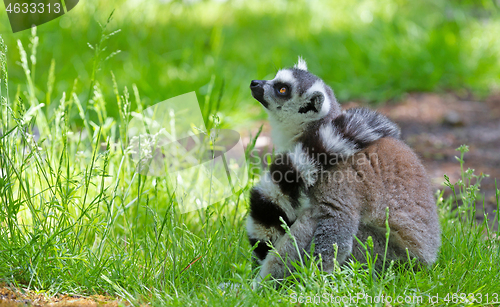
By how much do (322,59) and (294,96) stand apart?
358 centimetres

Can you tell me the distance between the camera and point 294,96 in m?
2.32

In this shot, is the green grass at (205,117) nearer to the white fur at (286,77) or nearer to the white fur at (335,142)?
the white fur at (335,142)

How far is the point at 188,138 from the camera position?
3.67 metres

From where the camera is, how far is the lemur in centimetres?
193

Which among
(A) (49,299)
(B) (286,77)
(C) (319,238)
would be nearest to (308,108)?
(B) (286,77)

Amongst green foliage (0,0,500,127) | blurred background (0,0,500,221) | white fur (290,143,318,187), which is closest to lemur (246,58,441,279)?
white fur (290,143,318,187)

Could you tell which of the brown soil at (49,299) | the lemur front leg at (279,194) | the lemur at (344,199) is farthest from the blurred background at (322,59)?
the brown soil at (49,299)

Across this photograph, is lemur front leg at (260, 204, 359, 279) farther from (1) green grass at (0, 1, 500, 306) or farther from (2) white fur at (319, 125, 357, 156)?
(2) white fur at (319, 125, 357, 156)

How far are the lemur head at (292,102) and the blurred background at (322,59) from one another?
151 cm

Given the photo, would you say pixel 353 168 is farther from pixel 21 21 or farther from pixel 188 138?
pixel 21 21

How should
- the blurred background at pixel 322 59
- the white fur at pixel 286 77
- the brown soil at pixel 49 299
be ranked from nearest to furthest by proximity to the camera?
the brown soil at pixel 49 299, the white fur at pixel 286 77, the blurred background at pixel 322 59

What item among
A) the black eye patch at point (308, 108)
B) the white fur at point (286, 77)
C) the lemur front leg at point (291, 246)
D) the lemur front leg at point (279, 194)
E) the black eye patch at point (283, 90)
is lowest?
the lemur front leg at point (291, 246)

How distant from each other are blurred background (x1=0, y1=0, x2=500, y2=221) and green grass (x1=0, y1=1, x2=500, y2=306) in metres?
0.03

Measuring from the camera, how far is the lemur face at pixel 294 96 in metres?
2.27
